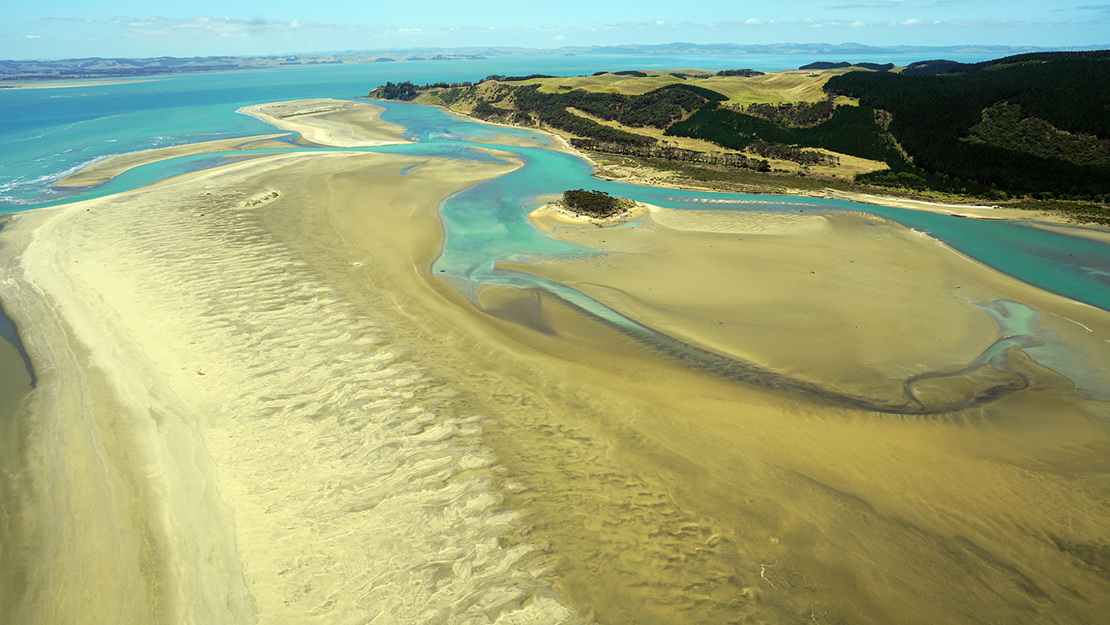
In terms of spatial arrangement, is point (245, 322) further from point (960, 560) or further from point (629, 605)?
point (960, 560)

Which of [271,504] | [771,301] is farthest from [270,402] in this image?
[771,301]

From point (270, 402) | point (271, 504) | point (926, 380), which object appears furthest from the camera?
point (926, 380)

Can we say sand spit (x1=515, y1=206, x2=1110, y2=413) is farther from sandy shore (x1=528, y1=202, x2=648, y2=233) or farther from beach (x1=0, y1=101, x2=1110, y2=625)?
sandy shore (x1=528, y1=202, x2=648, y2=233)

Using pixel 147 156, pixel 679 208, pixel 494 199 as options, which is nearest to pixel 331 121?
pixel 147 156

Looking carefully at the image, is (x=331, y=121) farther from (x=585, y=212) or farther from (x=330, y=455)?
(x=330, y=455)

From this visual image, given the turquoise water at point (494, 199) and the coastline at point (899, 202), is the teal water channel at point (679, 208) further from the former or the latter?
the coastline at point (899, 202)

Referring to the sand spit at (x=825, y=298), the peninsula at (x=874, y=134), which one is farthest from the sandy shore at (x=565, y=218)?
the peninsula at (x=874, y=134)
